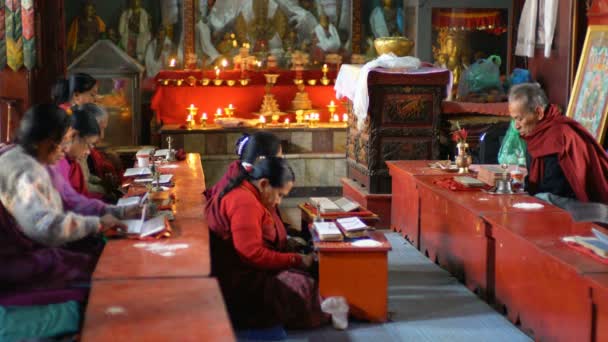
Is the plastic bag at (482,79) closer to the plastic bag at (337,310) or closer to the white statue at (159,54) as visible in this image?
the white statue at (159,54)

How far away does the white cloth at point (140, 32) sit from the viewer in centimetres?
1409

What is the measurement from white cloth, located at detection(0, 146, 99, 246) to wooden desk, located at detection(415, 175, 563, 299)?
272 centimetres

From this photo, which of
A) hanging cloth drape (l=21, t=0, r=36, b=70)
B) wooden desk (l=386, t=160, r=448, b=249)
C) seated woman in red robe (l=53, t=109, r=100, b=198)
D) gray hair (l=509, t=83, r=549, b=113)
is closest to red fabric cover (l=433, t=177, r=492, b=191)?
wooden desk (l=386, t=160, r=448, b=249)

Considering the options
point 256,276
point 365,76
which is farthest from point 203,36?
point 256,276

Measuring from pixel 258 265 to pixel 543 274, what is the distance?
1.61 meters

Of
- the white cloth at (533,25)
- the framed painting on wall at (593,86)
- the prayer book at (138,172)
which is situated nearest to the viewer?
the prayer book at (138,172)

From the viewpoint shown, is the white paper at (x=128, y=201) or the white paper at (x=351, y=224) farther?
the white paper at (x=351, y=224)

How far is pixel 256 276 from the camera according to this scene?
538 centimetres

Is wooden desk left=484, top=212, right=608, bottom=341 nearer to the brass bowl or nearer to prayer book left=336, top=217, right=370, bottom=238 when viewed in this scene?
prayer book left=336, top=217, right=370, bottom=238

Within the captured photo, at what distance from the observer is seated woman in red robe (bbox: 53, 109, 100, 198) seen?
231 inches

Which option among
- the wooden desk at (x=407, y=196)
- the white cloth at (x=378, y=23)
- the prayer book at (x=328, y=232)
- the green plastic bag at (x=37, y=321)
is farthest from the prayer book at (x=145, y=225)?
the white cloth at (x=378, y=23)

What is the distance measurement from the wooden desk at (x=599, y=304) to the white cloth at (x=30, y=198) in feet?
8.34

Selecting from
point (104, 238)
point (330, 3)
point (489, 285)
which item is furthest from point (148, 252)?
point (330, 3)

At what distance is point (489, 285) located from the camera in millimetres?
6008
